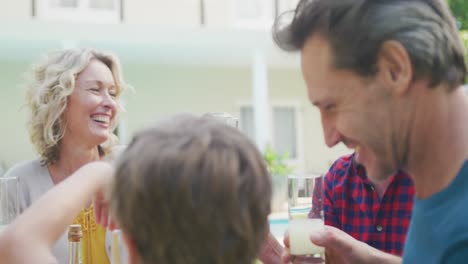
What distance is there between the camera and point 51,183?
8.41 ft

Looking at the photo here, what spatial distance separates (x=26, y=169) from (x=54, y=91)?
364 millimetres

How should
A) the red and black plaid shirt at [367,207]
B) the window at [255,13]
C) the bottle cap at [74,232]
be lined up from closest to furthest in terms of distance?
the bottle cap at [74,232]
the red and black plaid shirt at [367,207]
the window at [255,13]

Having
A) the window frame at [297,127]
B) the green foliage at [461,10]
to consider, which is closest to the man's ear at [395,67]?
the green foliage at [461,10]

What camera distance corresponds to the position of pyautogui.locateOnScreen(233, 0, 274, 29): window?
13.0 meters

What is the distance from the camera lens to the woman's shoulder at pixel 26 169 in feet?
8.25

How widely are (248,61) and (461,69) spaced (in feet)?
40.7

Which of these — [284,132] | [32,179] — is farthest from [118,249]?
[284,132]

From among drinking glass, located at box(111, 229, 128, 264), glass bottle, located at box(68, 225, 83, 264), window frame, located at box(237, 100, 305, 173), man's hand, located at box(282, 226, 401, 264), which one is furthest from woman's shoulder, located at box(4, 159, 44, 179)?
window frame, located at box(237, 100, 305, 173)

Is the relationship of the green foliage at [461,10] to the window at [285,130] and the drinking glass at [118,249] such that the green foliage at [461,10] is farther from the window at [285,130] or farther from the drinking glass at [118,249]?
the drinking glass at [118,249]

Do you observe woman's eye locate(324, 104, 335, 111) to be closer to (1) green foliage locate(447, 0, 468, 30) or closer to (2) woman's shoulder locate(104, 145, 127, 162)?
(2) woman's shoulder locate(104, 145, 127, 162)

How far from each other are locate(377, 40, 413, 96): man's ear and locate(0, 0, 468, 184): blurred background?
30.0ft

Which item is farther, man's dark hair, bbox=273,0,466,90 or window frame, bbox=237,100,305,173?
window frame, bbox=237,100,305,173

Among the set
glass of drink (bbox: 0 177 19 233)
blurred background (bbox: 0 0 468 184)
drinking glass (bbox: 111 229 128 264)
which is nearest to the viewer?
drinking glass (bbox: 111 229 128 264)

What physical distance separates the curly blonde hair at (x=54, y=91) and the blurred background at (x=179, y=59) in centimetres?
755
